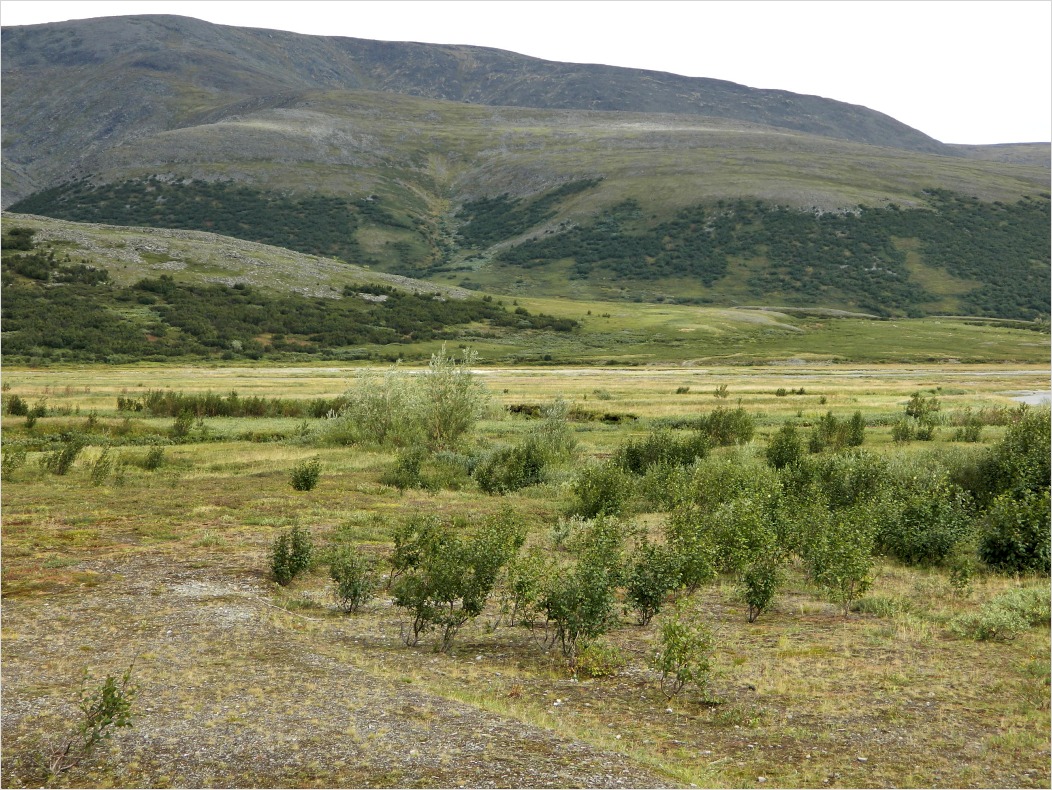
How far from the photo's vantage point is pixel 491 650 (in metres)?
13.4

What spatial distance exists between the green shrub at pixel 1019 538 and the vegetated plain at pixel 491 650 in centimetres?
24

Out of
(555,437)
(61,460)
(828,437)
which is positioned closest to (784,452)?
(828,437)

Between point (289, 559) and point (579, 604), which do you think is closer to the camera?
point (579, 604)

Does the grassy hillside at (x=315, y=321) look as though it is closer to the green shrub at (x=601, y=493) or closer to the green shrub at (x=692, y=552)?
the green shrub at (x=601, y=493)

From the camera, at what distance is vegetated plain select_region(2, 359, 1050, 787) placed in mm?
9031

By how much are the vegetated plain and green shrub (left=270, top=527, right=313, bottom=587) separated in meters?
0.27

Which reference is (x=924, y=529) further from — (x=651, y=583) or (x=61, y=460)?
(x=61, y=460)

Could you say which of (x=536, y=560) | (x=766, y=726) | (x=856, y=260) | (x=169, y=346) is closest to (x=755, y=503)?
(x=536, y=560)

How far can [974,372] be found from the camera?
277ft

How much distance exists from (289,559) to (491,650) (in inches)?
205

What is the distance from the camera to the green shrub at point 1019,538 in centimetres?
1744

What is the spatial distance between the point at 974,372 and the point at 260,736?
9019 cm

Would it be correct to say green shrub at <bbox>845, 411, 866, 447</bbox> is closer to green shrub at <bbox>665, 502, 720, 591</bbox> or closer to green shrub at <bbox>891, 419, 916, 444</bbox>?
green shrub at <bbox>891, 419, 916, 444</bbox>

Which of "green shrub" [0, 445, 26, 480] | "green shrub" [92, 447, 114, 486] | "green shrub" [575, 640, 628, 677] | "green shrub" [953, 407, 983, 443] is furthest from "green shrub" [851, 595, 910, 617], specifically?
"green shrub" [0, 445, 26, 480]
